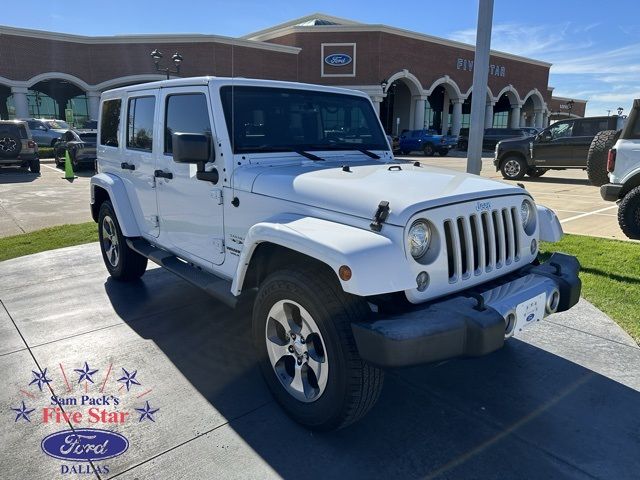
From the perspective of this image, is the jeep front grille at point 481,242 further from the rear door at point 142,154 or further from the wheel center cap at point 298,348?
the rear door at point 142,154

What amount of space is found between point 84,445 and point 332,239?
1.80m

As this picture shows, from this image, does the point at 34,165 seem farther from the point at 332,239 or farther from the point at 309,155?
the point at 332,239

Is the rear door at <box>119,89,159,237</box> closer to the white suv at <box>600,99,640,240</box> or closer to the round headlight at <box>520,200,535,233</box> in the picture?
the round headlight at <box>520,200,535,233</box>

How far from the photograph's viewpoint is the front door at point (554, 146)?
15219 millimetres

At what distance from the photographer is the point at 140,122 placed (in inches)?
180

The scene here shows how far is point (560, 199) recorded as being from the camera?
39.0 ft

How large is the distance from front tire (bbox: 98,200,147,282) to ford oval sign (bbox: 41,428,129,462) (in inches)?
103

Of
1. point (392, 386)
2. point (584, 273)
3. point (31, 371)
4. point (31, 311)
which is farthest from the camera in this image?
point (584, 273)

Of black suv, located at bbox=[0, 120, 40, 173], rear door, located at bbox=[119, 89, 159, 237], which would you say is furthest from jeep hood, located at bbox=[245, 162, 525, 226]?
black suv, located at bbox=[0, 120, 40, 173]

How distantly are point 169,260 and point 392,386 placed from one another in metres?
2.17

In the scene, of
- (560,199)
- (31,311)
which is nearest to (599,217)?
(560,199)

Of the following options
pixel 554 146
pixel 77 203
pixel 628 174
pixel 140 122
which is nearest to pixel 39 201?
pixel 77 203

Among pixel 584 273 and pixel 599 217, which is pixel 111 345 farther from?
pixel 599 217

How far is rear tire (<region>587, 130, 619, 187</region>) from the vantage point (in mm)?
9273
